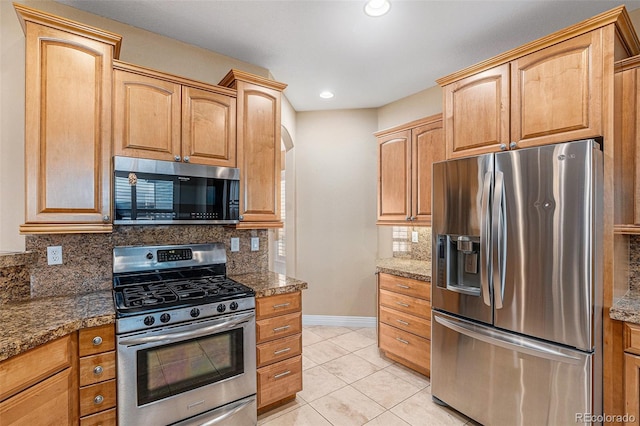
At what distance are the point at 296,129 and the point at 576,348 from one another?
352 centimetres

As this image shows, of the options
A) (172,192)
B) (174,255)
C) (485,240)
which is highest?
(172,192)

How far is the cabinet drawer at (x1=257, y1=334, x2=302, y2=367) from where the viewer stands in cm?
218

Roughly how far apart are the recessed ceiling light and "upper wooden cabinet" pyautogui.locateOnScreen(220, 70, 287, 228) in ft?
2.93

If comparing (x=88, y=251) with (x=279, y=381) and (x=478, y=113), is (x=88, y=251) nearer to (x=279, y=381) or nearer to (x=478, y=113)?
(x=279, y=381)

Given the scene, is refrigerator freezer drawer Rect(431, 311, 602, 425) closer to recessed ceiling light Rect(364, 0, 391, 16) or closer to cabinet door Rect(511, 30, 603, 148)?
cabinet door Rect(511, 30, 603, 148)

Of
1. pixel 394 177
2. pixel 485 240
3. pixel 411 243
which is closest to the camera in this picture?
pixel 485 240

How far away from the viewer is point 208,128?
2.31m

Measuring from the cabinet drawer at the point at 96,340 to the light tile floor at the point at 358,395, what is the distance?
1.18m

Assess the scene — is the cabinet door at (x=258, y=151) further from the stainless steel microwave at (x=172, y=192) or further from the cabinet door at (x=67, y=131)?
the cabinet door at (x=67, y=131)

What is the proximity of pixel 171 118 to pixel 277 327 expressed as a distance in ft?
5.42

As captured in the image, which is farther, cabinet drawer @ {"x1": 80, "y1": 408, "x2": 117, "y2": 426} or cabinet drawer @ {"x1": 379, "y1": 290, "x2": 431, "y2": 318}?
cabinet drawer @ {"x1": 379, "y1": 290, "x2": 431, "y2": 318}

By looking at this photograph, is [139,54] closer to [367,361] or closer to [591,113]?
[591,113]

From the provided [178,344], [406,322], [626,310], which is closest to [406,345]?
[406,322]

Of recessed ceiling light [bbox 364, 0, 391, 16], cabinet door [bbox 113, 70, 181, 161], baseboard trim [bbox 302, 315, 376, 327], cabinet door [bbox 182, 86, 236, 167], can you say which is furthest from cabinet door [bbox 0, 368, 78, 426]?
baseboard trim [bbox 302, 315, 376, 327]
